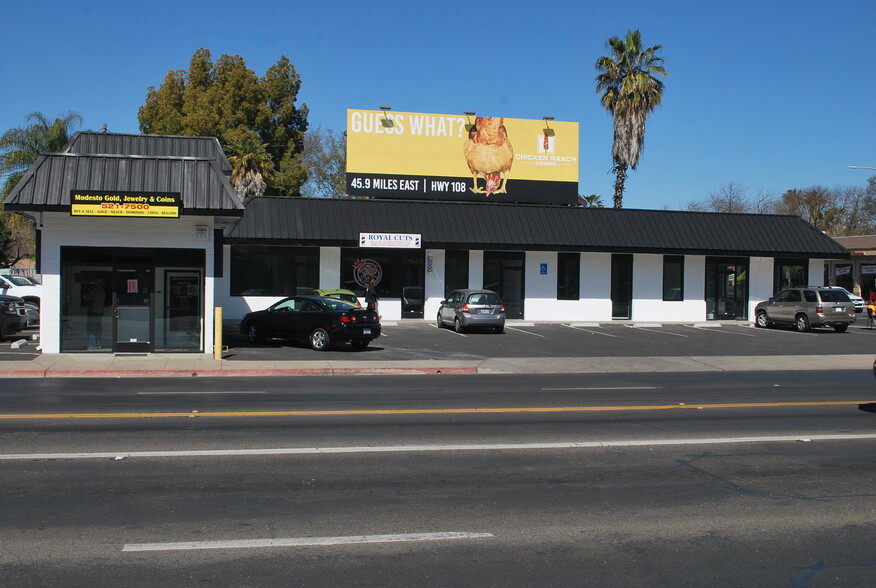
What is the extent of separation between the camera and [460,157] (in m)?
37.8

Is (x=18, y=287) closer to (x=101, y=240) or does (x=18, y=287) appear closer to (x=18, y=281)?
(x=18, y=281)

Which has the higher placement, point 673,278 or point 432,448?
point 673,278

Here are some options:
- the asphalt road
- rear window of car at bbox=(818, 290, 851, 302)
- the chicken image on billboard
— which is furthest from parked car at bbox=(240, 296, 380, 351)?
rear window of car at bbox=(818, 290, 851, 302)

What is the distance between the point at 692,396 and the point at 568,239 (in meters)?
19.2

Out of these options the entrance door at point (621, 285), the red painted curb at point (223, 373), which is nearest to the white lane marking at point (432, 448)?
the red painted curb at point (223, 373)

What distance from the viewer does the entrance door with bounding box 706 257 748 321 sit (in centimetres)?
3556

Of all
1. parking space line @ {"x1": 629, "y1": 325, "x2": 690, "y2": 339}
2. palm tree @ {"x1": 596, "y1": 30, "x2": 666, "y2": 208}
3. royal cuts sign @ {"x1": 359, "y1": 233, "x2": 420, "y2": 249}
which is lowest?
parking space line @ {"x1": 629, "y1": 325, "x2": 690, "y2": 339}

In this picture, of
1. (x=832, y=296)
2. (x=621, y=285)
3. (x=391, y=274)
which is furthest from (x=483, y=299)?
(x=832, y=296)

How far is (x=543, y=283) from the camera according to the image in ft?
111

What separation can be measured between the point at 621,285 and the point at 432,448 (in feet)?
88.9

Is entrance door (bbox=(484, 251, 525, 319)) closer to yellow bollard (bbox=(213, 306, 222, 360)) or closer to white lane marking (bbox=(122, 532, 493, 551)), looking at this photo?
yellow bollard (bbox=(213, 306, 222, 360))

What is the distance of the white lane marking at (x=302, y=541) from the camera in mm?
5488

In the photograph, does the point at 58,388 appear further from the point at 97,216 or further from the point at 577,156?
the point at 577,156

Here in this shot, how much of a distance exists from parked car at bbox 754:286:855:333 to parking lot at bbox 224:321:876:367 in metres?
0.49
